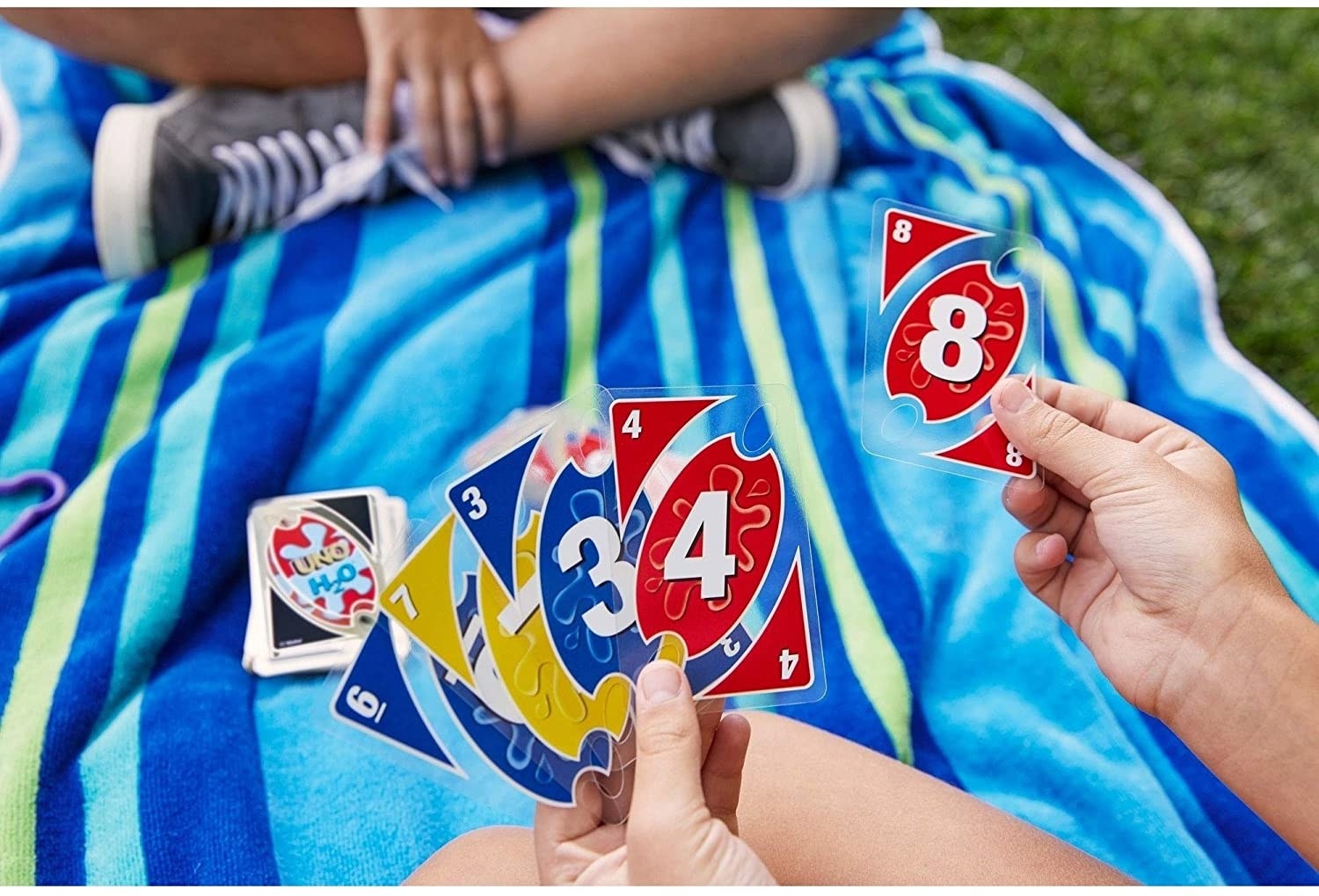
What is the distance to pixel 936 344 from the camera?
91cm

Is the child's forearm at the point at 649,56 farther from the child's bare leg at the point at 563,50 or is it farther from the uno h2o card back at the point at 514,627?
the uno h2o card back at the point at 514,627

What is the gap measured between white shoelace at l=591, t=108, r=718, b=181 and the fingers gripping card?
0.65 metres

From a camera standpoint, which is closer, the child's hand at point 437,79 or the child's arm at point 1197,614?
the child's arm at point 1197,614

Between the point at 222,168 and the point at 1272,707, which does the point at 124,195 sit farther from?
the point at 1272,707

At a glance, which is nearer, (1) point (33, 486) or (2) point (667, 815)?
(2) point (667, 815)

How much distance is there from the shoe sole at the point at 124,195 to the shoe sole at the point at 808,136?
0.71 meters

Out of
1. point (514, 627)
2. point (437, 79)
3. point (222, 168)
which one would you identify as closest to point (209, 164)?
point (222, 168)

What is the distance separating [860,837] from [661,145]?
2.97 feet

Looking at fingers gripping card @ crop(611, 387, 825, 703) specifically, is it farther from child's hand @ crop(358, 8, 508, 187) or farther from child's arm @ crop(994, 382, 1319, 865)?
child's hand @ crop(358, 8, 508, 187)

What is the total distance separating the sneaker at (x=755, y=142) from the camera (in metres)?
1.34

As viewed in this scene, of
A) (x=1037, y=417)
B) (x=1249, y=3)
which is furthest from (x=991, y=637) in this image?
(x=1249, y=3)

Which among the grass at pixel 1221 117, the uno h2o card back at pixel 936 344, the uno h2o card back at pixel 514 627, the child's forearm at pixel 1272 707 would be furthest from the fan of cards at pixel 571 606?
the grass at pixel 1221 117

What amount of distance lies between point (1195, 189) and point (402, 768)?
1289 millimetres

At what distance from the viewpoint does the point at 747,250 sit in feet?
4.41
